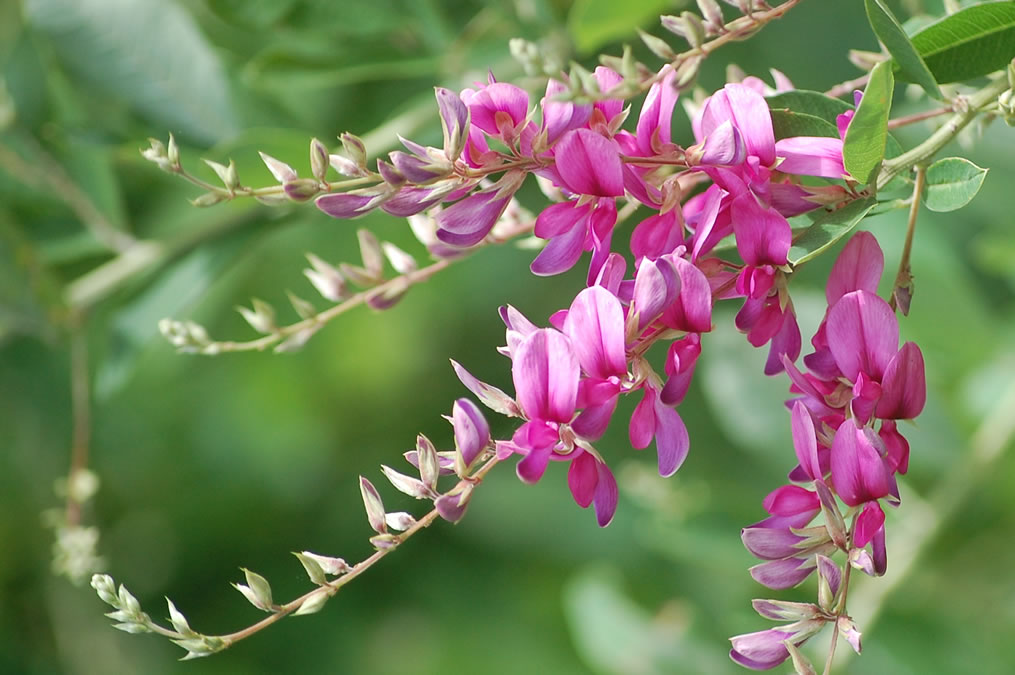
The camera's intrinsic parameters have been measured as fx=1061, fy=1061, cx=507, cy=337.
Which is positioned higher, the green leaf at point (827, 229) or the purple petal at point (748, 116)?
the purple petal at point (748, 116)

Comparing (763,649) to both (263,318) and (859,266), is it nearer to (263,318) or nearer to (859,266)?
(859,266)

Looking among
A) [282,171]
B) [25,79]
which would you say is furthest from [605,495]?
[25,79]

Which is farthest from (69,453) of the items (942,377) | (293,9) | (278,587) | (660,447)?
(660,447)

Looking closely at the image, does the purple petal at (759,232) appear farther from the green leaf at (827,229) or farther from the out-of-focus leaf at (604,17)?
the out-of-focus leaf at (604,17)

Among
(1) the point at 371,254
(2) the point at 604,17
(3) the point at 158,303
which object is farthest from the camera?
(3) the point at 158,303

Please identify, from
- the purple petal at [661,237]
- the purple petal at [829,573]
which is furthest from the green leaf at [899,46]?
the purple petal at [829,573]
